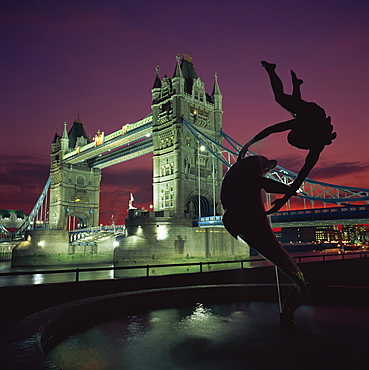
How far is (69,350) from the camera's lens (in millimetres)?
6488

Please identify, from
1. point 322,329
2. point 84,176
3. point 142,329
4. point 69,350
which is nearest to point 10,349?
point 69,350

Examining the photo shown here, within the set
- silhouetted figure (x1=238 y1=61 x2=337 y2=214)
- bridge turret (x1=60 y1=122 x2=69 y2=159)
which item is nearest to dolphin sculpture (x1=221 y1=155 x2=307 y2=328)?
silhouetted figure (x1=238 y1=61 x2=337 y2=214)

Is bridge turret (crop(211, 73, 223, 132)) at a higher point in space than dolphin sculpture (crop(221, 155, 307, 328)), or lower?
higher

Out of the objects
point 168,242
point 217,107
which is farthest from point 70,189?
Result: point 168,242

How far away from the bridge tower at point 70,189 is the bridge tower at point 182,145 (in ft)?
104

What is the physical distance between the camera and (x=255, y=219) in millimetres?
7551

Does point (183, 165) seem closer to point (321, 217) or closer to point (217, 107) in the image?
point (217, 107)

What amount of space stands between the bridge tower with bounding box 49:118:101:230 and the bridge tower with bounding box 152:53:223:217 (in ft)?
104

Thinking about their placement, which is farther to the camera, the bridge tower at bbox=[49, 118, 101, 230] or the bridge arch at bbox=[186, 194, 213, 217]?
the bridge tower at bbox=[49, 118, 101, 230]

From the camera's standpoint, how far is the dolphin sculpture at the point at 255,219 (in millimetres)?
7535

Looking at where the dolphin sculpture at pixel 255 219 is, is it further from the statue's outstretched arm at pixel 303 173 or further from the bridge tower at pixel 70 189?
the bridge tower at pixel 70 189

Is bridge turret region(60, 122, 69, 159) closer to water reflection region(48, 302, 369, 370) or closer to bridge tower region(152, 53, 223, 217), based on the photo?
bridge tower region(152, 53, 223, 217)

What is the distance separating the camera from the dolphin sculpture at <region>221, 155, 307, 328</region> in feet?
24.7

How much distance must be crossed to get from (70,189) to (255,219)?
71.4 metres
